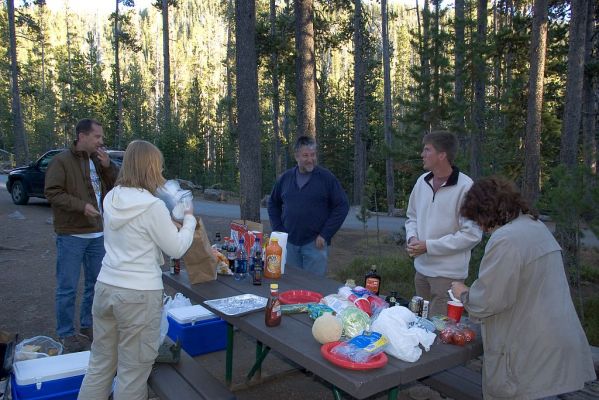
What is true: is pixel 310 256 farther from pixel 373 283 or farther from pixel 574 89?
pixel 574 89

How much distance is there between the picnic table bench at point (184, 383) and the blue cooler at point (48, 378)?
522 millimetres

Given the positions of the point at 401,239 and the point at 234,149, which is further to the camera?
the point at 234,149

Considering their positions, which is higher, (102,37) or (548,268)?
(102,37)

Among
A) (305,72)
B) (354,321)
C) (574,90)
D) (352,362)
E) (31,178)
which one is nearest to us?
(352,362)

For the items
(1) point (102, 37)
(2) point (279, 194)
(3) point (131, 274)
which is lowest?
(3) point (131, 274)

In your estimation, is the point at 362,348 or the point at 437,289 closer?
the point at 362,348

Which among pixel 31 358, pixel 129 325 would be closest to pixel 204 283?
pixel 129 325

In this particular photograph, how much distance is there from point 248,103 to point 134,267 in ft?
15.8

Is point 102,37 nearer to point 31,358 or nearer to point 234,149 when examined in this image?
point 234,149

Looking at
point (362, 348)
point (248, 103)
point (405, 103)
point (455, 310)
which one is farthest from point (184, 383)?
point (405, 103)

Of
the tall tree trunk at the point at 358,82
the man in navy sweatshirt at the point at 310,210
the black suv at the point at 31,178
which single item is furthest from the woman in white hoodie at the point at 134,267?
the tall tree trunk at the point at 358,82

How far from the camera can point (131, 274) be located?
2377 mm

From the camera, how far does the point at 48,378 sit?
8.87 feet

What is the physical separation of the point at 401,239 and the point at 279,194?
6009 mm
